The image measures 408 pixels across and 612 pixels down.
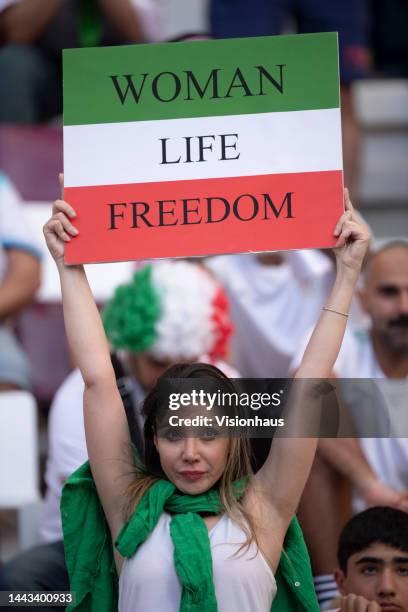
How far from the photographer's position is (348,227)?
2086 millimetres

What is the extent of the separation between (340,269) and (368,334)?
1.12 meters

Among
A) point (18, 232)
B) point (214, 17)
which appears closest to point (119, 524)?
point (18, 232)

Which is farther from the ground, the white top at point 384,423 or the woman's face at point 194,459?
the white top at point 384,423

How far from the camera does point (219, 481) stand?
83.6 inches

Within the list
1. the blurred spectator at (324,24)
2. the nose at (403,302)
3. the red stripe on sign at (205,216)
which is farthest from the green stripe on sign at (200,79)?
the blurred spectator at (324,24)

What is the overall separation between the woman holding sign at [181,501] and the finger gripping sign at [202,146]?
8 centimetres

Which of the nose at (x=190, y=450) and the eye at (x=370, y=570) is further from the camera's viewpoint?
the eye at (x=370, y=570)

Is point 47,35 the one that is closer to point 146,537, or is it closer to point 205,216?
point 205,216

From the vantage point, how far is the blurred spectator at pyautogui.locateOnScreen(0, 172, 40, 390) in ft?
Result: 12.0

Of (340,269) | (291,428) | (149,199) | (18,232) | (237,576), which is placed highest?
(18,232)

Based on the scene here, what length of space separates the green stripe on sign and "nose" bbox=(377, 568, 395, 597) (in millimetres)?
891

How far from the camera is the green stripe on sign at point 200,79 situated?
7.09 feet

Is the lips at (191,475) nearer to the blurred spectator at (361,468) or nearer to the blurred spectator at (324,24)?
the blurred spectator at (361,468)

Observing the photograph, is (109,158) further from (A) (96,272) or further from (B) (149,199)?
(A) (96,272)
